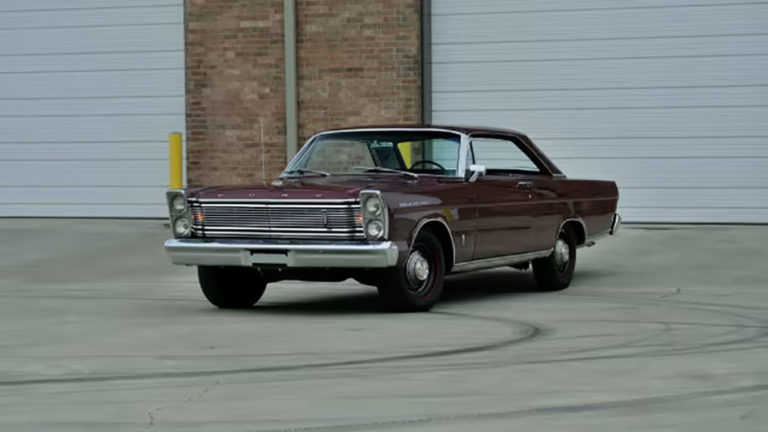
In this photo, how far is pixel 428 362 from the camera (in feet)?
25.6

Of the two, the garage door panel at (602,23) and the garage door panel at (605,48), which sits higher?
the garage door panel at (602,23)

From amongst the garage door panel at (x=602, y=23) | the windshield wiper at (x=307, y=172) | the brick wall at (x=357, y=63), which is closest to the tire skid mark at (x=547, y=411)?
the windshield wiper at (x=307, y=172)

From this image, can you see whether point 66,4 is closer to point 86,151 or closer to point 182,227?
point 86,151

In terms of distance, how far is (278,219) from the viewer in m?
10.3

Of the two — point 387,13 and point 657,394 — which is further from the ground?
point 387,13

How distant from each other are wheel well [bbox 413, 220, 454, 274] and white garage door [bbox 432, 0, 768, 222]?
7964mm

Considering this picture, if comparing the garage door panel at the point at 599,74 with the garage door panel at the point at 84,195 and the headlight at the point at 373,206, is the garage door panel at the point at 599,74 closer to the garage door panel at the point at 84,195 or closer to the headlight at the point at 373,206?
the garage door panel at the point at 84,195

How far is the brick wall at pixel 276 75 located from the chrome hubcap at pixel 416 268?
8781 millimetres

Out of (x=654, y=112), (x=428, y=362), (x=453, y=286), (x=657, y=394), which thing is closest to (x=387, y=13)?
(x=654, y=112)

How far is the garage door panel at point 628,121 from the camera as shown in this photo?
18.1 m

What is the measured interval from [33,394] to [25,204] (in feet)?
46.3

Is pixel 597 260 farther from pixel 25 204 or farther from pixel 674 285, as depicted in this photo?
pixel 25 204

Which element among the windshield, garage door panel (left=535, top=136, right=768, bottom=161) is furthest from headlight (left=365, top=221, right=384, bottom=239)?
garage door panel (left=535, top=136, right=768, bottom=161)

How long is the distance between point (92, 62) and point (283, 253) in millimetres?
10929
